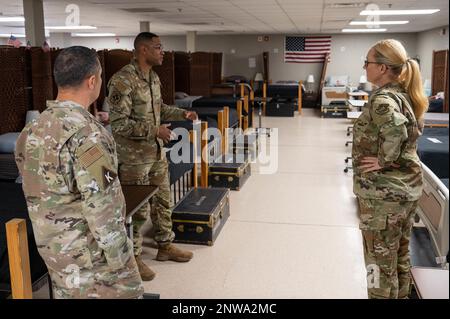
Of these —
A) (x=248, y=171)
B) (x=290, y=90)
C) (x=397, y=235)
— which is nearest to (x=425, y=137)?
(x=248, y=171)

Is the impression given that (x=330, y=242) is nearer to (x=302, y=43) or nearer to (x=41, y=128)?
(x=41, y=128)

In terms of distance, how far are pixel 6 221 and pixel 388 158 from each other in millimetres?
2005

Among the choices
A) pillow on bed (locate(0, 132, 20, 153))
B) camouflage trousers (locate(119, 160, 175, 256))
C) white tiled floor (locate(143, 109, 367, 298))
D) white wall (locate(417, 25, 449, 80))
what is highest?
white wall (locate(417, 25, 449, 80))

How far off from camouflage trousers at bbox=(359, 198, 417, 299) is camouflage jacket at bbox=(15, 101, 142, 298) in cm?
131

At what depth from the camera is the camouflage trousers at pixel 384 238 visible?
7.85 ft

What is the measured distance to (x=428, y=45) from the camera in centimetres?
1346

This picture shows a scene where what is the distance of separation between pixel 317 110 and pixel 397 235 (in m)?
12.8

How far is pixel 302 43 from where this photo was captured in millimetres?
16078

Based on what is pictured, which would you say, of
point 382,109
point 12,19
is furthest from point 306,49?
point 382,109

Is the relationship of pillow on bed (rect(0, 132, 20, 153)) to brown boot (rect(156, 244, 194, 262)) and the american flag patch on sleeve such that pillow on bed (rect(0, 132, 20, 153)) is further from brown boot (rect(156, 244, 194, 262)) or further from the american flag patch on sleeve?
the american flag patch on sleeve

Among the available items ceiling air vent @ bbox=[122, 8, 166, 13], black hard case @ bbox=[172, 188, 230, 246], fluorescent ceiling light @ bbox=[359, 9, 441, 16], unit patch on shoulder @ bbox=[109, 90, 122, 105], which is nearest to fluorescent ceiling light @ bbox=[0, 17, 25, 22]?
ceiling air vent @ bbox=[122, 8, 166, 13]

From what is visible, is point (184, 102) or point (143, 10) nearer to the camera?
point (143, 10)

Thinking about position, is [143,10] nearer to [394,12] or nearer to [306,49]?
[394,12]

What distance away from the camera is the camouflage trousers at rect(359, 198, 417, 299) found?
239cm
